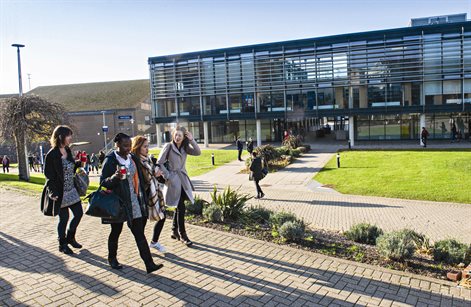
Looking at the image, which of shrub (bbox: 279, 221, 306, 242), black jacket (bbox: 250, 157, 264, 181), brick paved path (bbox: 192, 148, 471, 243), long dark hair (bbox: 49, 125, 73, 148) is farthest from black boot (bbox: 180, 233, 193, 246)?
black jacket (bbox: 250, 157, 264, 181)

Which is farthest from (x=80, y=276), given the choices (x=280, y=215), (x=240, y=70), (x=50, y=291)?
(x=240, y=70)

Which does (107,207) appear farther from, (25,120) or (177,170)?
(25,120)

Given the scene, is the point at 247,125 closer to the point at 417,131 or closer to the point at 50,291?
the point at 417,131

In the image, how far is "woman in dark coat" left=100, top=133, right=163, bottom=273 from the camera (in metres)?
4.84

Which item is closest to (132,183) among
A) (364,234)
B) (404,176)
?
(364,234)

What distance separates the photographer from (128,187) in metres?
4.90

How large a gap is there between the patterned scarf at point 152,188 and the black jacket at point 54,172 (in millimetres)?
1336

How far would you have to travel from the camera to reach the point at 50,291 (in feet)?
15.2

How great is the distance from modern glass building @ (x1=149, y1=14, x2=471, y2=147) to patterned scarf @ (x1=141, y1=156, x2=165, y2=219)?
91.0 ft

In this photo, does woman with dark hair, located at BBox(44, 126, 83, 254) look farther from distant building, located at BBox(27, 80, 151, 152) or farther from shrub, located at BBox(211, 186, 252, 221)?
distant building, located at BBox(27, 80, 151, 152)

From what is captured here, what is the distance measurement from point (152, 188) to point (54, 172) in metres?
1.51

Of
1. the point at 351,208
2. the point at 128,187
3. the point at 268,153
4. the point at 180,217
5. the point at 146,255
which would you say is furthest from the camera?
the point at 268,153

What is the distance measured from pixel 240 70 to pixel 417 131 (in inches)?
638

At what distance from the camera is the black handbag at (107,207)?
188 inches
